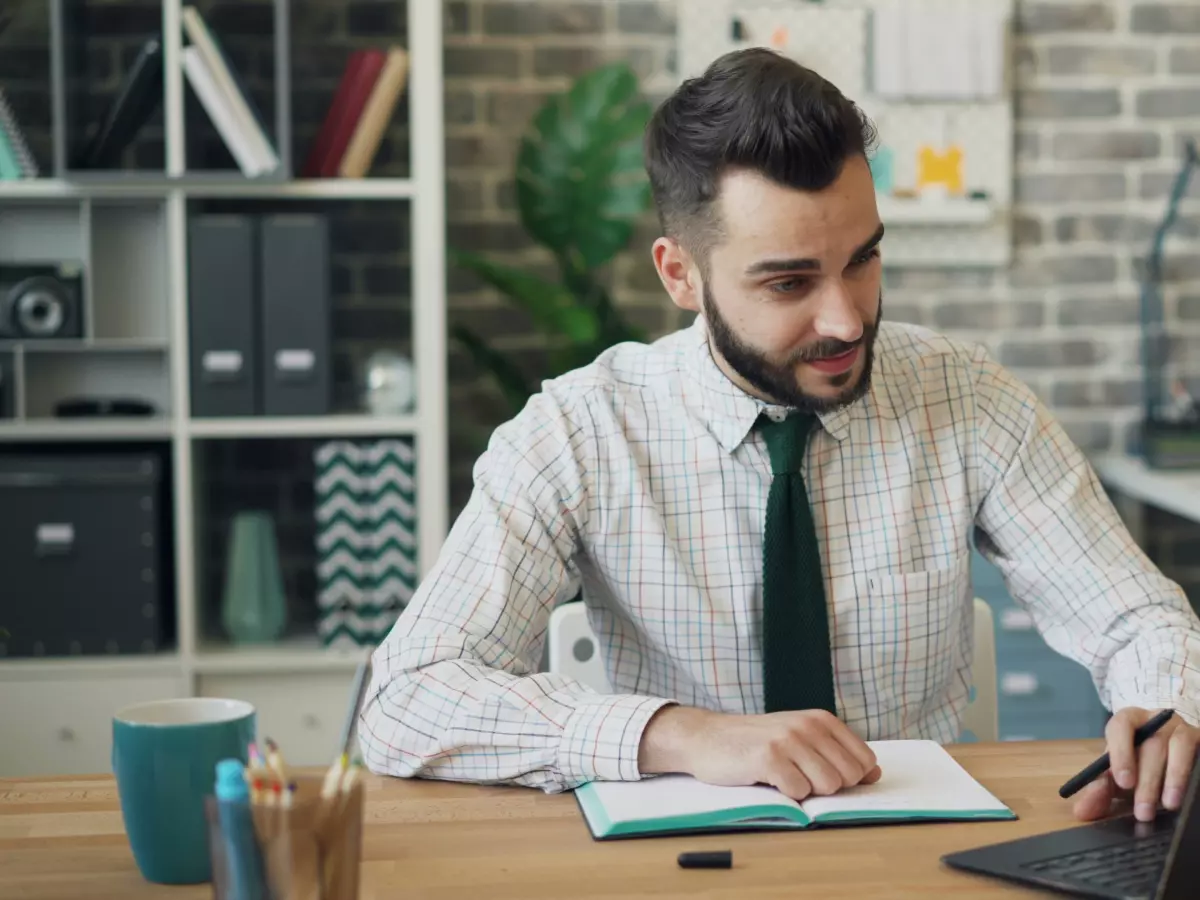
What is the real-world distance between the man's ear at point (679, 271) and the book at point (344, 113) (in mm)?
1402

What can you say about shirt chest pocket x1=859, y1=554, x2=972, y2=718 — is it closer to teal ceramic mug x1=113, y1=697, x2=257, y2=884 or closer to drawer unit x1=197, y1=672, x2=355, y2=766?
teal ceramic mug x1=113, y1=697, x2=257, y2=884

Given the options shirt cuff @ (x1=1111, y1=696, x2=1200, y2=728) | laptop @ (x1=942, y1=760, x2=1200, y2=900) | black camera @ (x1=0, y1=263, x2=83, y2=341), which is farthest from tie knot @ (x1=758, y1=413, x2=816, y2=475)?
black camera @ (x1=0, y1=263, x2=83, y2=341)

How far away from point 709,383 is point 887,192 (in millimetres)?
1769

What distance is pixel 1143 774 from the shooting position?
1.21 m

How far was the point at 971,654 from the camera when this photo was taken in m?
1.70

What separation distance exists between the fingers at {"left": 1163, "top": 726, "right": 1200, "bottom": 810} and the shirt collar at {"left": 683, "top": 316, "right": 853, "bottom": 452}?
0.49 meters

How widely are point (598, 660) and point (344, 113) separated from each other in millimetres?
1569

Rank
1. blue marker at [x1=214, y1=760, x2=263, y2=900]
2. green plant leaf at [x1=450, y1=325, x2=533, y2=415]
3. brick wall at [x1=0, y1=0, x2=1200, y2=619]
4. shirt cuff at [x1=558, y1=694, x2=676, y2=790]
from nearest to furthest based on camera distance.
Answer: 1. blue marker at [x1=214, y1=760, x2=263, y2=900]
2. shirt cuff at [x1=558, y1=694, x2=676, y2=790]
3. green plant leaf at [x1=450, y1=325, x2=533, y2=415]
4. brick wall at [x1=0, y1=0, x2=1200, y2=619]

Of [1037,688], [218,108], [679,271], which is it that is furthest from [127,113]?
[1037,688]

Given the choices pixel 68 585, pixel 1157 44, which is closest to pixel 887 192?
pixel 1157 44

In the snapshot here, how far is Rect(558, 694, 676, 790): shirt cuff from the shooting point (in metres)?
1.25

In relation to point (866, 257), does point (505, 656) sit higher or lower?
lower

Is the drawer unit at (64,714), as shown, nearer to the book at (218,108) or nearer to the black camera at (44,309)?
the black camera at (44,309)

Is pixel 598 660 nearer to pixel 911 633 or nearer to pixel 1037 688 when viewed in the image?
pixel 911 633
